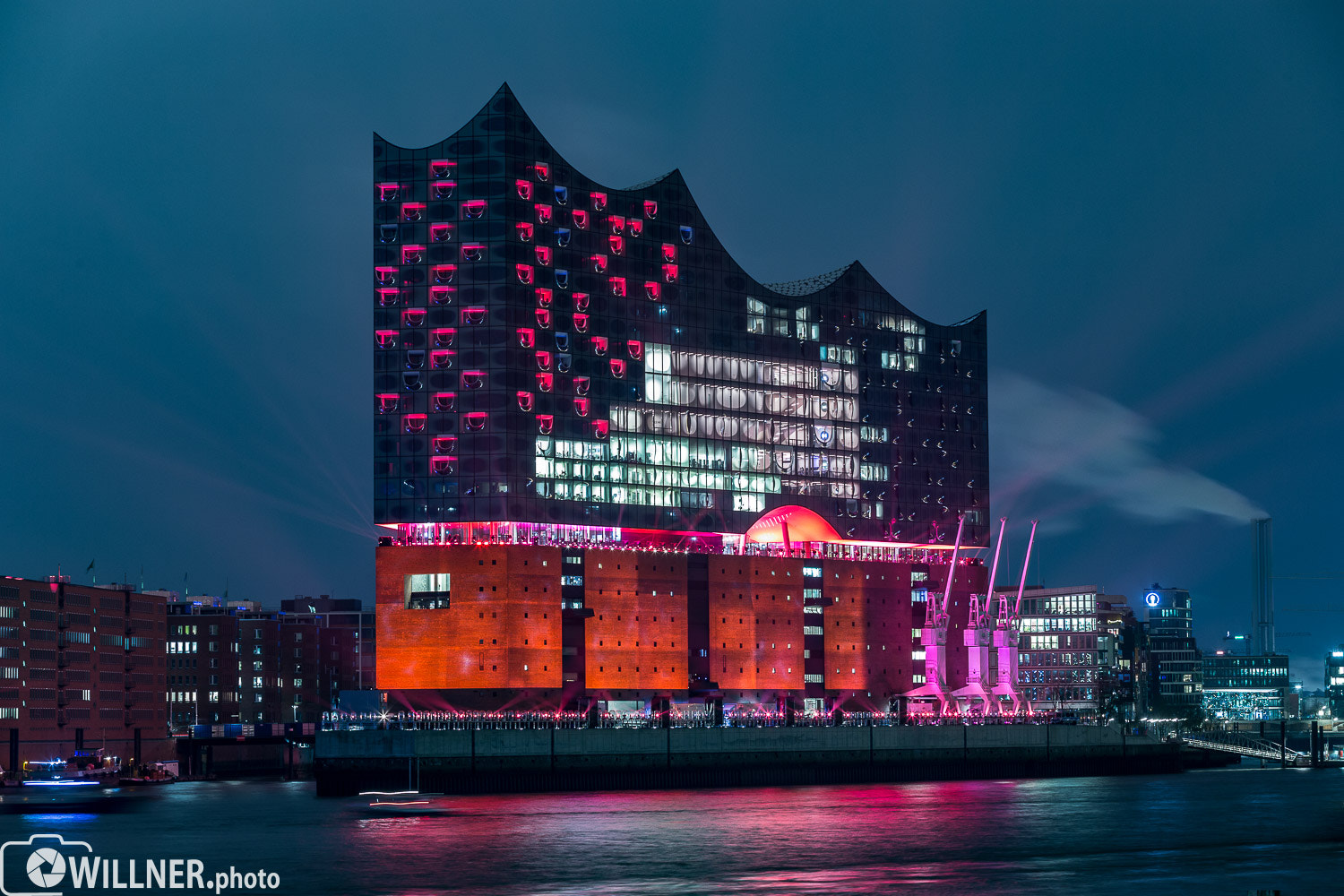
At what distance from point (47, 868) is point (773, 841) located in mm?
38782

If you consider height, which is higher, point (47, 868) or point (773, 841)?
point (47, 868)

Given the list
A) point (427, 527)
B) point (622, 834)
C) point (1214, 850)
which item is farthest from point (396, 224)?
point (1214, 850)

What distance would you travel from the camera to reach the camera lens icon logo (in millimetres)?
80875

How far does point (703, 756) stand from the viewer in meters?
157

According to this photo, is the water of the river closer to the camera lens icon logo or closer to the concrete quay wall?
the camera lens icon logo

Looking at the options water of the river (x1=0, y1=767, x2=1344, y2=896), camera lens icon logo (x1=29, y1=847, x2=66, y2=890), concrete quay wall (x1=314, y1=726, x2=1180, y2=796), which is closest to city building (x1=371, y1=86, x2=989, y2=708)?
concrete quay wall (x1=314, y1=726, x2=1180, y2=796)

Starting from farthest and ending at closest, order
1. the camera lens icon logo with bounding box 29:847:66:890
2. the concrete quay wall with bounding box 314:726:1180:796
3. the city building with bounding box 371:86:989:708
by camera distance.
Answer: the city building with bounding box 371:86:989:708 < the concrete quay wall with bounding box 314:726:1180:796 < the camera lens icon logo with bounding box 29:847:66:890

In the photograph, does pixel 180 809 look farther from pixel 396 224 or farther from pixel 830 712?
pixel 830 712

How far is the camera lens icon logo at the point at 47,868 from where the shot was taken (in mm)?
80875

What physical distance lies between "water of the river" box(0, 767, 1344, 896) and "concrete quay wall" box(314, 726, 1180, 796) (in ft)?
16.1

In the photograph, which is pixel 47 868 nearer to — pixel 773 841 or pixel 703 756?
pixel 773 841

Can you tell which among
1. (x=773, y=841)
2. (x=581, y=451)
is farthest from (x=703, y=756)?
(x=773, y=841)

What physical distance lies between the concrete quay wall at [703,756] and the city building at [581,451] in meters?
15.2

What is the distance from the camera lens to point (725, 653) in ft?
599
